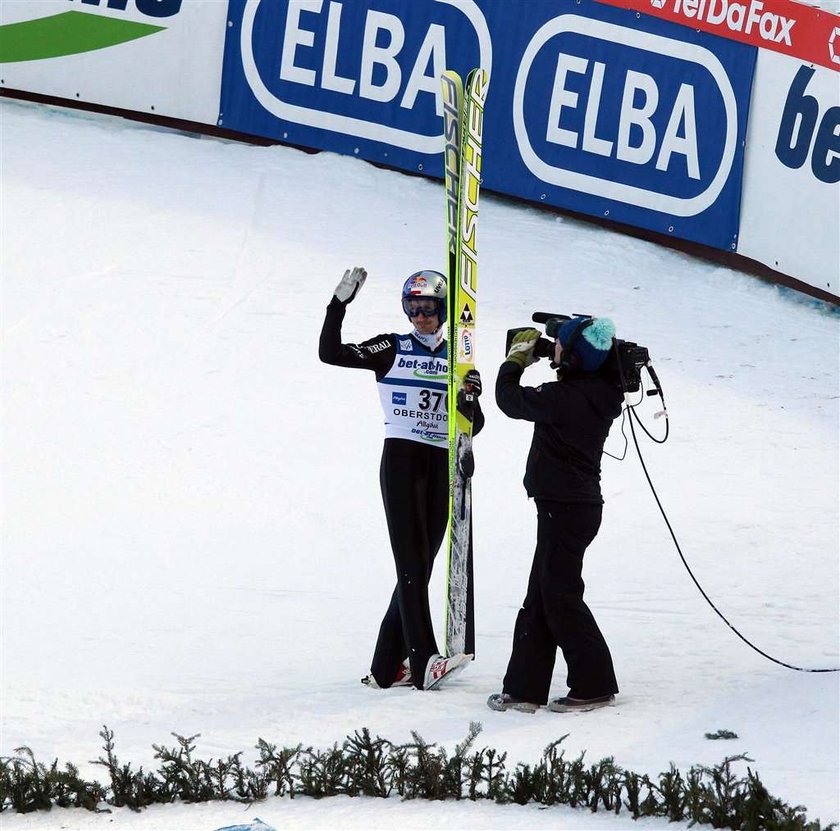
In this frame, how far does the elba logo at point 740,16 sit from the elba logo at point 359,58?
2196 mm

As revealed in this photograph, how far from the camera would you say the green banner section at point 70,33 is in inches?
658

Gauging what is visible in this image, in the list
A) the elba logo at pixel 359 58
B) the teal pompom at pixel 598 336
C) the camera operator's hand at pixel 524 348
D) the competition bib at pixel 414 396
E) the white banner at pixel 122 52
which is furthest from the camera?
the white banner at pixel 122 52

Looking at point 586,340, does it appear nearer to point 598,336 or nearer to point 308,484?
point 598,336

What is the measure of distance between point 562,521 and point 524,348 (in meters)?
0.77

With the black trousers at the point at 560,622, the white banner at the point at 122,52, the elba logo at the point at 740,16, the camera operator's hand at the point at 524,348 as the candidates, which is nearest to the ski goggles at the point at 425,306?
the camera operator's hand at the point at 524,348

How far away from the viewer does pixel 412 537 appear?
6703 millimetres

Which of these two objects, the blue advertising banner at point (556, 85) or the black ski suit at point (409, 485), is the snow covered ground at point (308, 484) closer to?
the black ski suit at point (409, 485)

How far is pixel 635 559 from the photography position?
980 cm

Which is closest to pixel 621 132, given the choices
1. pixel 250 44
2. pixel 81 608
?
pixel 250 44

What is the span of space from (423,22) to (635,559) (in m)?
8.38

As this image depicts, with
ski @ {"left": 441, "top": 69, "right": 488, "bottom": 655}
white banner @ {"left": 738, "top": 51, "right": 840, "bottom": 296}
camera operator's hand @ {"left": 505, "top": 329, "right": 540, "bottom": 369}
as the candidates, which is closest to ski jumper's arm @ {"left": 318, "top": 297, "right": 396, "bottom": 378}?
ski @ {"left": 441, "top": 69, "right": 488, "bottom": 655}

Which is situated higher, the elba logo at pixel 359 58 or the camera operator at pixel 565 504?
the elba logo at pixel 359 58

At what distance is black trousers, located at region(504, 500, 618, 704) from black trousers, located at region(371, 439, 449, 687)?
0.56 meters

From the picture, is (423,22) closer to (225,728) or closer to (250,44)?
(250,44)
